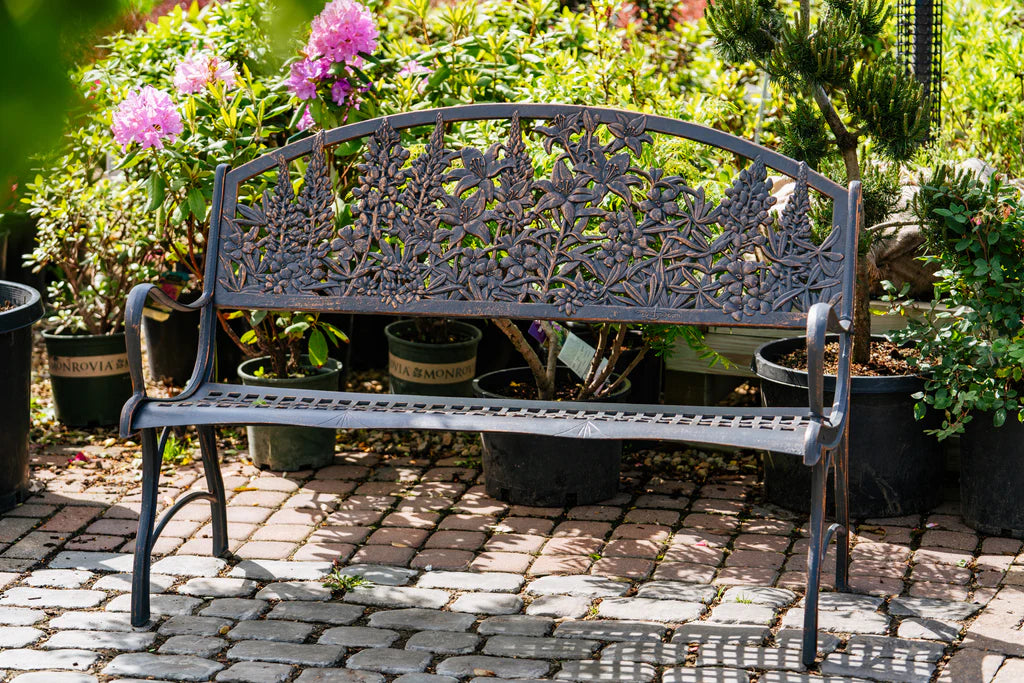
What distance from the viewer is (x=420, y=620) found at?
10.6 ft

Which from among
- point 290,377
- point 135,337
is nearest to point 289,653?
point 135,337

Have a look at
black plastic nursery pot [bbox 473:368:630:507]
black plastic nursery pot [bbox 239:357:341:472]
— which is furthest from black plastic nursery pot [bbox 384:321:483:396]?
black plastic nursery pot [bbox 473:368:630:507]

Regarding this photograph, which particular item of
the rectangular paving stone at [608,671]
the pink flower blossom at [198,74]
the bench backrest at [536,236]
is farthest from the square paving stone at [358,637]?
the pink flower blossom at [198,74]

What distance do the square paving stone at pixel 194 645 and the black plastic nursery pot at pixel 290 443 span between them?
1.32m

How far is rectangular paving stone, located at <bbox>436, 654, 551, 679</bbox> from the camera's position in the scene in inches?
115

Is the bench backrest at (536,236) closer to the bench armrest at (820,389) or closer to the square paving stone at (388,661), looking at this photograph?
the bench armrest at (820,389)

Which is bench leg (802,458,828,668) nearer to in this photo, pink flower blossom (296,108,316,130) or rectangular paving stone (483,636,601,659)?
rectangular paving stone (483,636,601,659)

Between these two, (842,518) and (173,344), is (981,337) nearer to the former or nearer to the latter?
(842,518)

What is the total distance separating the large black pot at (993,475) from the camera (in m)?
3.55

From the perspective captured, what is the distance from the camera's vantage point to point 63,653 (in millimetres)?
3018

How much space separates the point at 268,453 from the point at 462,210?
58.3 inches

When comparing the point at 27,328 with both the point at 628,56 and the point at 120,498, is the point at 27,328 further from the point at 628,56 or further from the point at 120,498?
the point at 628,56

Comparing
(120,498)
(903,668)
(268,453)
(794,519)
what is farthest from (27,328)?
(903,668)

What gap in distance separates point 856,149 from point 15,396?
9.65ft
